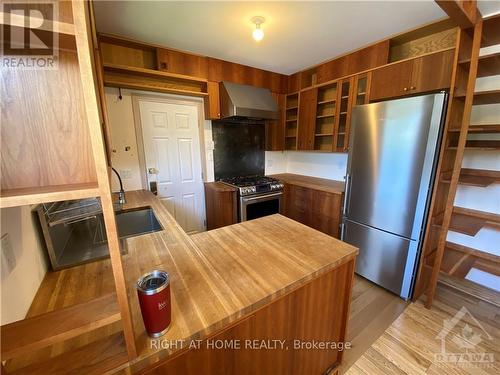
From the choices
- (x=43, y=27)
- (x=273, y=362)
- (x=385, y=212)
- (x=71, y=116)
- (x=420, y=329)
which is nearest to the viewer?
(x=43, y=27)

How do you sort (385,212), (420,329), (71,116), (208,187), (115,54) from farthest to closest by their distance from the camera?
(208,187) < (115,54) < (385,212) < (420,329) < (71,116)

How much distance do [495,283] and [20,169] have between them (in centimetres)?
348

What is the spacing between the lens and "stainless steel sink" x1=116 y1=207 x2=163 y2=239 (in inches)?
75.7

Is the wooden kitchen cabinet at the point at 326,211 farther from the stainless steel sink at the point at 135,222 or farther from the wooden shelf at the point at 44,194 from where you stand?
A: the wooden shelf at the point at 44,194

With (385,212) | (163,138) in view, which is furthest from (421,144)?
(163,138)

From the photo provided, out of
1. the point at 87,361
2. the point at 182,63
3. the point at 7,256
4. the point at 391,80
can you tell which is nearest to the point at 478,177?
the point at 391,80

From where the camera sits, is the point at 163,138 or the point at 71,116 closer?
the point at 71,116

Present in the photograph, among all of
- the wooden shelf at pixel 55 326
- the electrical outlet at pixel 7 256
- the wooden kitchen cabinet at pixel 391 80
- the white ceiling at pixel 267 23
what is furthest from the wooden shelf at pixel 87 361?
the wooden kitchen cabinet at pixel 391 80

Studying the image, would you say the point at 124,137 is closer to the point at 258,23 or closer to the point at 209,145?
the point at 209,145

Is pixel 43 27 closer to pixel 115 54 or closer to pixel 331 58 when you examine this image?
pixel 115 54

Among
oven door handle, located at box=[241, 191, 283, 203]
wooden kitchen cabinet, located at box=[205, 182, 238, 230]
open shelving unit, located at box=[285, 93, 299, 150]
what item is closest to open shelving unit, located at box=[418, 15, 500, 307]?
oven door handle, located at box=[241, 191, 283, 203]

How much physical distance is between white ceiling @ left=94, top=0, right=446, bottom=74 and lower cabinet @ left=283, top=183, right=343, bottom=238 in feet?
5.46

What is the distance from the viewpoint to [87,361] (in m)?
0.60

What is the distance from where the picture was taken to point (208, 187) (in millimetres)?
3041
